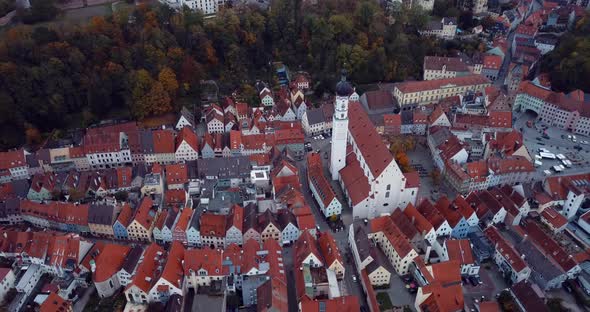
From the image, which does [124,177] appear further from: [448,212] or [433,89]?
[433,89]

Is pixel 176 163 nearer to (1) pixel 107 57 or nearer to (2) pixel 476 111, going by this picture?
(1) pixel 107 57

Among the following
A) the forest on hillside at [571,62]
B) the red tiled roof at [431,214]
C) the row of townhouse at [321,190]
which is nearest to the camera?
the red tiled roof at [431,214]

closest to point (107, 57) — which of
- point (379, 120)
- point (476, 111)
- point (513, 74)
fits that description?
→ point (379, 120)

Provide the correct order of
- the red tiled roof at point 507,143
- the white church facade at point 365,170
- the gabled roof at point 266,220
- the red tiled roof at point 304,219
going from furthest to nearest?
the red tiled roof at point 507,143, the white church facade at point 365,170, the red tiled roof at point 304,219, the gabled roof at point 266,220

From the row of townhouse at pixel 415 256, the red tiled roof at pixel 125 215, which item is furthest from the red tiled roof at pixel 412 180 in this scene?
the red tiled roof at pixel 125 215

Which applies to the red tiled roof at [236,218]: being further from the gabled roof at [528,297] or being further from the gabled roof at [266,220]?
the gabled roof at [528,297]

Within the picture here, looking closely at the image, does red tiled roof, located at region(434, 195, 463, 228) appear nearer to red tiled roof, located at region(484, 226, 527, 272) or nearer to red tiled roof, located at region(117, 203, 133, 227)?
red tiled roof, located at region(484, 226, 527, 272)

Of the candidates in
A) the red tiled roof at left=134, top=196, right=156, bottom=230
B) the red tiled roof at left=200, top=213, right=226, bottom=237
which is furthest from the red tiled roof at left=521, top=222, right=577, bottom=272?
the red tiled roof at left=134, top=196, right=156, bottom=230
